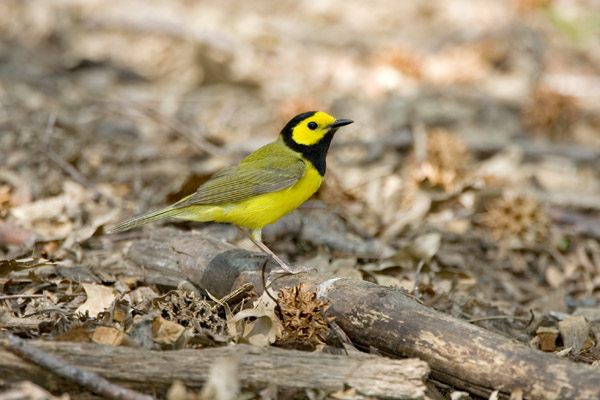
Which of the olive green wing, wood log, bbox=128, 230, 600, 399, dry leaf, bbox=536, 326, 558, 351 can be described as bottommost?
dry leaf, bbox=536, 326, 558, 351

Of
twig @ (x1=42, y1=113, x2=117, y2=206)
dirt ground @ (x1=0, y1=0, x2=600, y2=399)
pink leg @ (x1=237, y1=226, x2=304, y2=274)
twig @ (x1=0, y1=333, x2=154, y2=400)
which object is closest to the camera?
twig @ (x1=0, y1=333, x2=154, y2=400)

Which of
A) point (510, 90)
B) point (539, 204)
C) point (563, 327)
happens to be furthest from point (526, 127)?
point (563, 327)

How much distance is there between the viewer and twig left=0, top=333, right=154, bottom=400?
2967 mm

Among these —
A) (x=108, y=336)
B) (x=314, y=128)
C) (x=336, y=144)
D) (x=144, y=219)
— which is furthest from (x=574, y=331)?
(x=336, y=144)

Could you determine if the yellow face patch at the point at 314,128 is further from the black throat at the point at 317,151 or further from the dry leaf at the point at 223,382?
the dry leaf at the point at 223,382

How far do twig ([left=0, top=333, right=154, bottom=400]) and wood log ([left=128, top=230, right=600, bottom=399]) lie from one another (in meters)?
1.31

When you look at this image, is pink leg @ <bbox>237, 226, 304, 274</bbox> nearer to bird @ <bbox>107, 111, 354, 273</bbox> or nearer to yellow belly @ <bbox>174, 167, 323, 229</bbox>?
bird @ <bbox>107, 111, 354, 273</bbox>

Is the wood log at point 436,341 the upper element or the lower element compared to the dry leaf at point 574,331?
upper

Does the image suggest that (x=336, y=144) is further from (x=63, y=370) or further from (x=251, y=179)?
(x=63, y=370)

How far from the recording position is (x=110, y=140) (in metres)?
7.44

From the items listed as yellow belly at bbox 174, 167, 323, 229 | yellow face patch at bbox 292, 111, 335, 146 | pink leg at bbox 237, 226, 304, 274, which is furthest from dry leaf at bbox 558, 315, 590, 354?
yellow face patch at bbox 292, 111, 335, 146

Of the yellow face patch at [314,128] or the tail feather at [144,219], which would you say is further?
the yellow face patch at [314,128]

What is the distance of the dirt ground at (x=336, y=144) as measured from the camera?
4.89 meters

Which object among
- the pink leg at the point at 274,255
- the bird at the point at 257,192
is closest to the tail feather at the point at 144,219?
the bird at the point at 257,192
